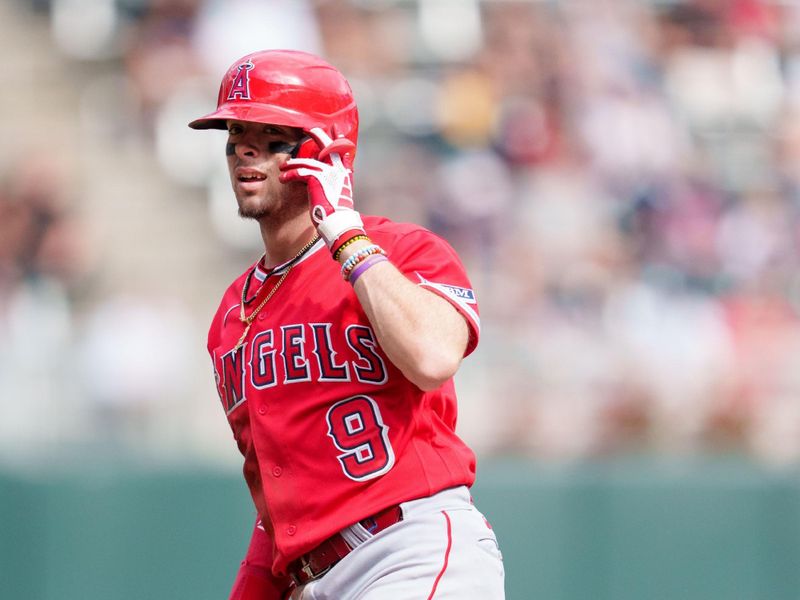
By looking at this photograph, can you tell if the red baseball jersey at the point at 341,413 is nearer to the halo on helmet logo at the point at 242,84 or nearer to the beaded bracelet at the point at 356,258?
the beaded bracelet at the point at 356,258

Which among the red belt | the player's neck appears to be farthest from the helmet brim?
the red belt

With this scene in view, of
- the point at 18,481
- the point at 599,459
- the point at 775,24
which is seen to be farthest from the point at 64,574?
the point at 775,24

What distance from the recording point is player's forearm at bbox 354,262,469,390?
9.57 feet

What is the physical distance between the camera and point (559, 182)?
8469 mm

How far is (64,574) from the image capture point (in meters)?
6.17

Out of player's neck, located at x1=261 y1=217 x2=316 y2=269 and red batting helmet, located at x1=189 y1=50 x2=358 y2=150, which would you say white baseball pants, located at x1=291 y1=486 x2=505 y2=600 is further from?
red batting helmet, located at x1=189 y1=50 x2=358 y2=150

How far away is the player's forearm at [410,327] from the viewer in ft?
9.57

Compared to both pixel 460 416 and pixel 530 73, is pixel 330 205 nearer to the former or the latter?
pixel 460 416

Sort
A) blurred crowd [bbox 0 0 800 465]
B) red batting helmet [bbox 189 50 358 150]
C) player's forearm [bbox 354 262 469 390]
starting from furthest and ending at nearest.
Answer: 1. blurred crowd [bbox 0 0 800 465]
2. red batting helmet [bbox 189 50 358 150]
3. player's forearm [bbox 354 262 469 390]

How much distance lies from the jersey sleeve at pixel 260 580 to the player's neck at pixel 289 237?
29.5 inches

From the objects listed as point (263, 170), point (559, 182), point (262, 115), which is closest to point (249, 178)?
point (263, 170)

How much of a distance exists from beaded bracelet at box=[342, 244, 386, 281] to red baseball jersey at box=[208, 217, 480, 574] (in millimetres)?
148

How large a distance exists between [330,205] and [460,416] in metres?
4.07

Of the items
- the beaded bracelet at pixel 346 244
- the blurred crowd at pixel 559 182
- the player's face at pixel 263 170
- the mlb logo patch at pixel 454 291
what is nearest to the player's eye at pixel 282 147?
the player's face at pixel 263 170
